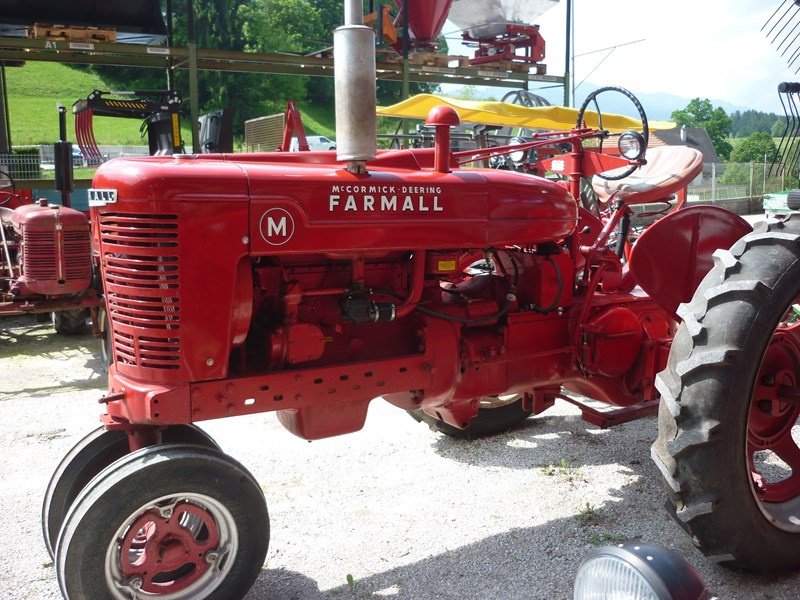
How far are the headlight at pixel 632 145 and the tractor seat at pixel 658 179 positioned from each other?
0.41 meters

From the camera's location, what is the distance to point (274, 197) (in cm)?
247

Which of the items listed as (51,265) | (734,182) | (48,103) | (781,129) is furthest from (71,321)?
(48,103)

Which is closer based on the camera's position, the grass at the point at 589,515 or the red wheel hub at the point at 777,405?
the red wheel hub at the point at 777,405

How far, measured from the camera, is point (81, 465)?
286 cm

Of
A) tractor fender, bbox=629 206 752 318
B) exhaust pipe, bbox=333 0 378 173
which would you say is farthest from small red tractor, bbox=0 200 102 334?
tractor fender, bbox=629 206 752 318

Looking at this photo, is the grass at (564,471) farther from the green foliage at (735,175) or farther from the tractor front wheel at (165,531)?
the green foliage at (735,175)

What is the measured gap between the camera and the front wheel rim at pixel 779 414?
2.97m

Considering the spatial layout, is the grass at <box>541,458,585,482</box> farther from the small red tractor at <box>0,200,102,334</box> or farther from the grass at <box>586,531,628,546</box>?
the small red tractor at <box>0,200,102,334</box>

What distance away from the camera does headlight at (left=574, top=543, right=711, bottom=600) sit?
1304 millimetres

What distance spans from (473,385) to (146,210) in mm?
1574

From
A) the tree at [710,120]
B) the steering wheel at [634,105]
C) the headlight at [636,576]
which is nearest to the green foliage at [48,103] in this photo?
the steering wheel at [634,105]

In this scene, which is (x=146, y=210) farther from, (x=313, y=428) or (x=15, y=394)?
(x=15, y=394)

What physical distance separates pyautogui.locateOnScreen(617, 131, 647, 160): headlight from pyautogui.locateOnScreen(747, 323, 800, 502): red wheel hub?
1058 millimetres

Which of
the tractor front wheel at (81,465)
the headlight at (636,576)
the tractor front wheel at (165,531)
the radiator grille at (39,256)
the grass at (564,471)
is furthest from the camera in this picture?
the radiator grille at (39,256)
